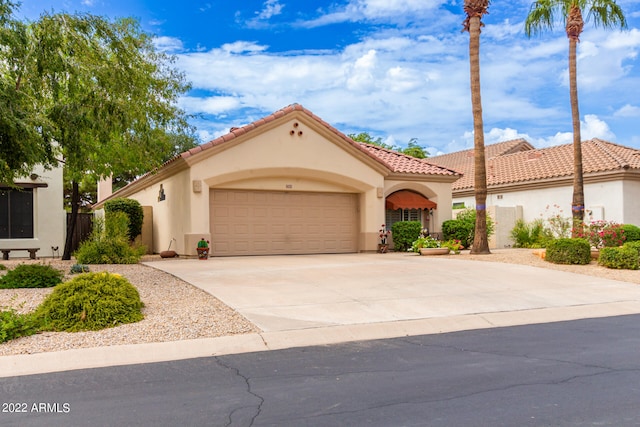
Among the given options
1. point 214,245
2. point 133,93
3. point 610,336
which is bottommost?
point 610,336

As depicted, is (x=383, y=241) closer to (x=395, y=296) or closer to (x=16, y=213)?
(x=395, y=296)

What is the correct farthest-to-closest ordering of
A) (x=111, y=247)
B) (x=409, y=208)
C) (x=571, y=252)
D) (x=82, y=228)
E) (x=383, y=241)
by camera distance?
(x=82, y=228), (x=409, y=208), (x=383, y=241), (x=111, y=247), (x=571, y=252)

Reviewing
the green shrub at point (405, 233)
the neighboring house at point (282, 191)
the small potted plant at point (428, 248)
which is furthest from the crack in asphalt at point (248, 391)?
the green shrub at point (405, 233)

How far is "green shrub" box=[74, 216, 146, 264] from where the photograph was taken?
16891mm

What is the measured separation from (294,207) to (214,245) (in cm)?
328

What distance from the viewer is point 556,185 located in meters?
25.2

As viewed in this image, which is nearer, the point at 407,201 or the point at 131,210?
the point at 131,210

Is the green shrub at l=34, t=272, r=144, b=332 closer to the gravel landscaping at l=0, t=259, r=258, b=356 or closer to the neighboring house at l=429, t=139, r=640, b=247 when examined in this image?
the gravel landscaping at l=0, t=259, r=258, b=356

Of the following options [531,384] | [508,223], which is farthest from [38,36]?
[508,223]

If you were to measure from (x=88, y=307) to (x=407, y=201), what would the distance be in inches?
625

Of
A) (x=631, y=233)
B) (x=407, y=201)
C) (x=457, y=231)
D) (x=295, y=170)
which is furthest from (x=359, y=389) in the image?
(x=457, y=231)

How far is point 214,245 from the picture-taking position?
19.2m

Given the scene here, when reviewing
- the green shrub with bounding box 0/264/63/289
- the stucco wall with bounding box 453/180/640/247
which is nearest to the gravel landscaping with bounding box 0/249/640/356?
the green shrub with bounding box 0/264/63/289

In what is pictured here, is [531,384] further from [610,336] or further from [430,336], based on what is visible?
[610,336]
